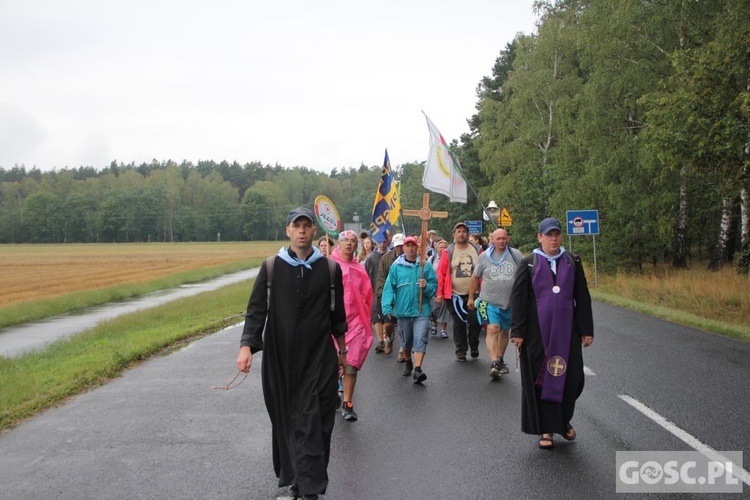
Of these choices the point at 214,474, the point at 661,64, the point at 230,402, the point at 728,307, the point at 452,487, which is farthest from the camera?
the point at 661,64

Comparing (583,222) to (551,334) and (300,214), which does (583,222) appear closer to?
(551,334)

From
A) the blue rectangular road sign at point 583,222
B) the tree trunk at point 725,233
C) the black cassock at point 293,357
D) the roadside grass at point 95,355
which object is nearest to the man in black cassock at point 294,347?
the black cassock at point 293,357

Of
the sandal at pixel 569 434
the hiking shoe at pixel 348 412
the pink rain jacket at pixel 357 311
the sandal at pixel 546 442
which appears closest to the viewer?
the sandal at pixel 546 442

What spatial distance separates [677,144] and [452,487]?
34.7 ft

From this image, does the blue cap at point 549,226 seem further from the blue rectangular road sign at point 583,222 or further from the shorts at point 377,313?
the blue rectangular road sign at point 583,222

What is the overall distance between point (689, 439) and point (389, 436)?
2448 millimetres

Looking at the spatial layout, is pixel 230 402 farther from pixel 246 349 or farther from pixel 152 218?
pixel 152 218

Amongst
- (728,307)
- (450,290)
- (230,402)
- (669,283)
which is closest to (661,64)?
(669,283)

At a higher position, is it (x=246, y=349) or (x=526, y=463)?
(x=246, y=349)

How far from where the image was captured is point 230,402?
7.52 m

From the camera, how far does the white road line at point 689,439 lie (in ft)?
15.8

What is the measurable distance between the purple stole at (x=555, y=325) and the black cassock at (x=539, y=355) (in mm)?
42

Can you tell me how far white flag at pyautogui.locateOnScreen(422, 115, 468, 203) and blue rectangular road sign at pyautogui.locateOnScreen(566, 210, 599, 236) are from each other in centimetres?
1161

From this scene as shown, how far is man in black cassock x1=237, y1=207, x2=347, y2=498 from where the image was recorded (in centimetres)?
460
